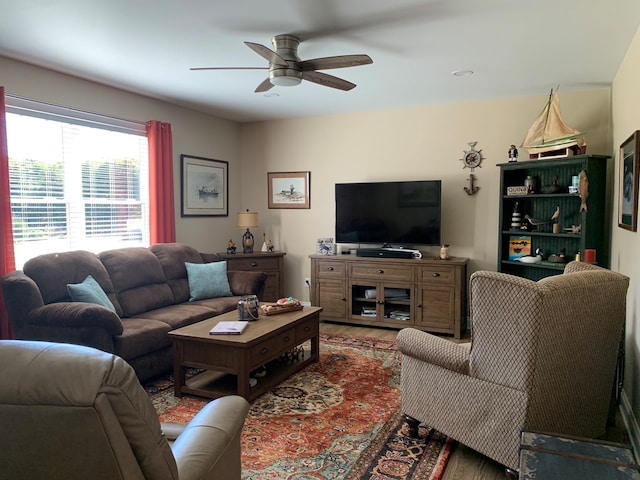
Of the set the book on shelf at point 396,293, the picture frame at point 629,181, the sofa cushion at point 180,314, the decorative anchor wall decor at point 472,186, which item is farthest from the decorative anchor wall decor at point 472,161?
the sofa cushion at point 180,314

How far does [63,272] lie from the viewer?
3.57 meters

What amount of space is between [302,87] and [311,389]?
289 cm

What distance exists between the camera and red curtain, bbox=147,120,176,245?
4926mm

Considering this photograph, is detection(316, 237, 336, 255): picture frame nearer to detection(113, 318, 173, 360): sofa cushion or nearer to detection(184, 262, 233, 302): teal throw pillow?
detection(184, 262, 233, 302): teal throw pillow

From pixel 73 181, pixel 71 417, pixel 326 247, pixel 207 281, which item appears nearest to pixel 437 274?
pixel 326 247

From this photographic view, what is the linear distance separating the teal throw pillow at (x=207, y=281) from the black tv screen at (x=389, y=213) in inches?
63.9

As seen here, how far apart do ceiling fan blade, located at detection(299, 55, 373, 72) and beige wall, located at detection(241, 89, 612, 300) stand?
2511 mm

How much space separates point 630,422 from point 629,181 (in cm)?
152

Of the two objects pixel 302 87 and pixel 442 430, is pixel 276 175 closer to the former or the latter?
pixel 302 87

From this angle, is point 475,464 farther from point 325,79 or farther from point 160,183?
point 160,183

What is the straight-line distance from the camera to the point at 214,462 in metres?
1.43

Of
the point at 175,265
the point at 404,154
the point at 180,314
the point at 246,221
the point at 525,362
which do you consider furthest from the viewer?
the point at 246,221

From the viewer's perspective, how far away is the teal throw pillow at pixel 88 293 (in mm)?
3430

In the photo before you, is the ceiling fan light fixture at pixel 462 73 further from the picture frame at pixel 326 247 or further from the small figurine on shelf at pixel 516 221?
the picture frame at pixel 326 247
